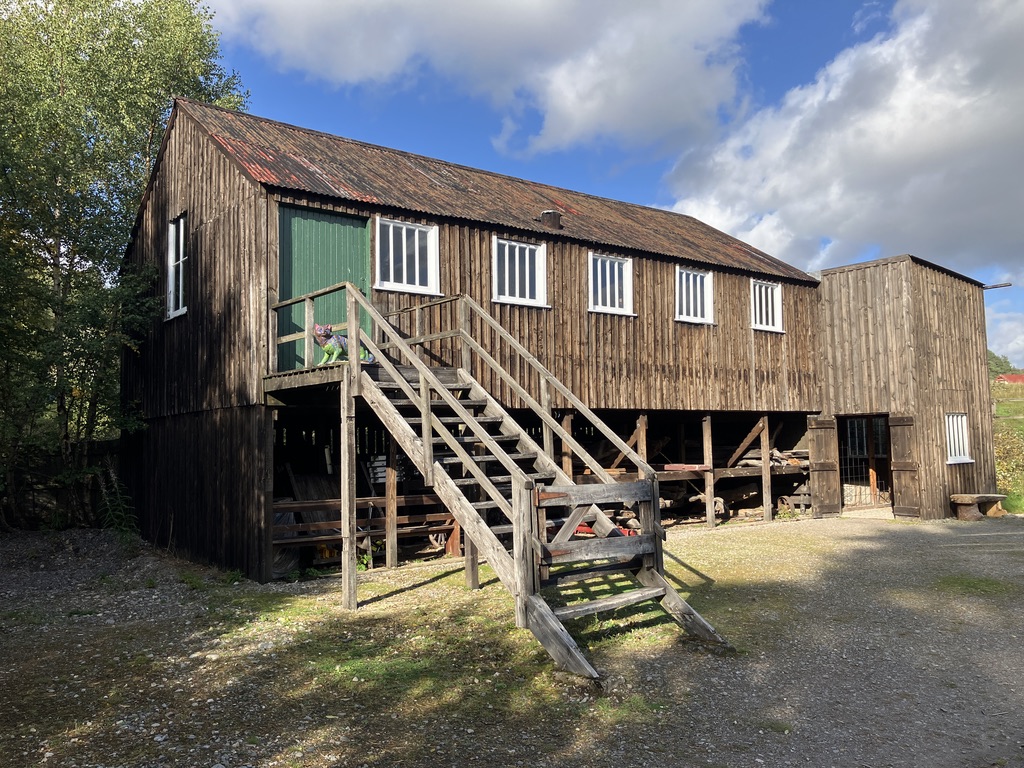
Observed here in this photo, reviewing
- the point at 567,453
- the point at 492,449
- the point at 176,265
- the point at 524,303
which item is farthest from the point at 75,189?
the point at 492,449

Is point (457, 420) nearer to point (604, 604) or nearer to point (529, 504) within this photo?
point (529, 504)

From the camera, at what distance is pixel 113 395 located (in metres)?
16.9

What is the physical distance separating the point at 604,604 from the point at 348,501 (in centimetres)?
380

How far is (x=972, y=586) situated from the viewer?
10.2m

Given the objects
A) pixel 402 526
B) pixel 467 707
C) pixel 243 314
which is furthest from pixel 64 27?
pixel 467 707

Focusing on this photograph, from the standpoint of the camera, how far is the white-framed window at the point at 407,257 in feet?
40.3

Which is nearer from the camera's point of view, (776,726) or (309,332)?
(776,726)

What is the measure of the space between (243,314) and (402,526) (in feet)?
14.4

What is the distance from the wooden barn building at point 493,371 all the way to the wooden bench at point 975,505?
359 mm

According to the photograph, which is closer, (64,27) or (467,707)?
(467,707)

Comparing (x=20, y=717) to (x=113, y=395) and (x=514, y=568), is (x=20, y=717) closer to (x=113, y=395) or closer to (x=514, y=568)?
(x=514, y=568)

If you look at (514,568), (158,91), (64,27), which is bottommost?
(514,568)

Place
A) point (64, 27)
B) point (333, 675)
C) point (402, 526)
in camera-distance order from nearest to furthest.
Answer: point (333, 675), point (402, 526), point (64, 27)

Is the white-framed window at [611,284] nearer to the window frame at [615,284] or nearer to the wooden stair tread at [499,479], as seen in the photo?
the window frame at [615,284]
